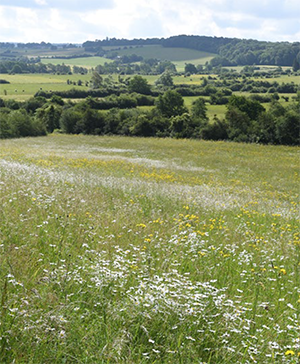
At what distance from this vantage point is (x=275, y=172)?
28.7 meters

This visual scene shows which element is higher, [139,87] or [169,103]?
[139,87]

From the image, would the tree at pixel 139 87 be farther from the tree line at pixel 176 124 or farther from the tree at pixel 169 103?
the tree line at pixel 176 124

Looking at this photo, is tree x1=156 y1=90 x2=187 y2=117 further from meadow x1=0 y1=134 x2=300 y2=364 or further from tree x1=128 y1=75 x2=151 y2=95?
meadow x1=0 y1=134 x2=300 y2=364

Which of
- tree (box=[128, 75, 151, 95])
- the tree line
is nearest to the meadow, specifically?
the tree line

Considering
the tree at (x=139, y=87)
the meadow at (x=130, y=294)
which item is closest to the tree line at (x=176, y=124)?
the tree at (x=139, y=87)

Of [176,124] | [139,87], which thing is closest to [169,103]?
[176,124]

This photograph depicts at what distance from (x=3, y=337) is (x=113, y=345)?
2.76 feet

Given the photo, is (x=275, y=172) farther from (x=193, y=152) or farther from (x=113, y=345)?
(x=113, y=345)

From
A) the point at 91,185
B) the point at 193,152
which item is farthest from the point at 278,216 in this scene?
the point at 193,152

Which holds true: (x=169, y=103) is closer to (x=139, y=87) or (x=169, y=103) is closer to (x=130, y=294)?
(x=139, y=87)

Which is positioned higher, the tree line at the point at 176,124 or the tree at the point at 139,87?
the tree at the point at 139,87

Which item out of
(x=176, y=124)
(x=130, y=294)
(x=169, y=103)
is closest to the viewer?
(x=130, y=294)

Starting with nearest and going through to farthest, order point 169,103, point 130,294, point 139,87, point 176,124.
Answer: point 130,294 < point 176,124 < point 169,103 < point 139,87

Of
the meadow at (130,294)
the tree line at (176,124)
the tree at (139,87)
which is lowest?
the tree line at (176,124)
